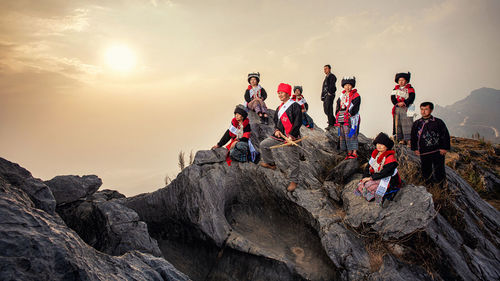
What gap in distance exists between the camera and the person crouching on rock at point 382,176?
6.12m

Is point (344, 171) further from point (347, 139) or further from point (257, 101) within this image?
point (257, 101)

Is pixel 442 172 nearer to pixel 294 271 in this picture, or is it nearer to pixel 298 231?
pixel 298 231

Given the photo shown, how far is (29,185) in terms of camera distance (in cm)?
466

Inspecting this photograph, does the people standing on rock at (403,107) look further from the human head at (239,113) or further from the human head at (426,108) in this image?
the human head at (239,113)

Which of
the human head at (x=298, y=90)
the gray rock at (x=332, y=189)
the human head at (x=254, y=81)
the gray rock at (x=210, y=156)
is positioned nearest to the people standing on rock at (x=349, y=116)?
the gray rock at (x=332, y=189)

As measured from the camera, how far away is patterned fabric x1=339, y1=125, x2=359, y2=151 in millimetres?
8641

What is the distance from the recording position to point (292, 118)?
7477 mm

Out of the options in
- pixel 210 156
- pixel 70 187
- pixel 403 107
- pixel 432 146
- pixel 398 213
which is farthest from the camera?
pixel 403 107

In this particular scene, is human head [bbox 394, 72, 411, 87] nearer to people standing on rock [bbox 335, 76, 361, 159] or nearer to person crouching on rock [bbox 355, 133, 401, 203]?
people standing on rock [bbox 335, 76, 361, 159]

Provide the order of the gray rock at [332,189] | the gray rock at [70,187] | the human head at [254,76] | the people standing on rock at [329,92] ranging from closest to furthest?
the gray rock at [70,187]
the gray rock at [332,189]
the human head at [254,76]
the people standing on rock at [329,92]

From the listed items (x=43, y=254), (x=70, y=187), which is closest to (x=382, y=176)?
(x=43, y=254)

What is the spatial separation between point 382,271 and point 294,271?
2.02m

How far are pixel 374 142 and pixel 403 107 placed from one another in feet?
13.6

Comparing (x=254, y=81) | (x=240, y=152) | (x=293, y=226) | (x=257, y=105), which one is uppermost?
(x=254, y=81)
